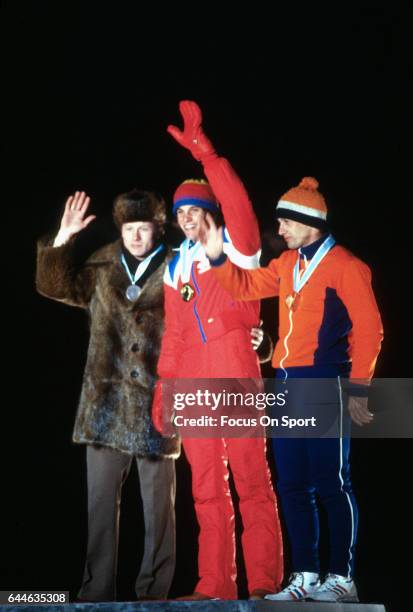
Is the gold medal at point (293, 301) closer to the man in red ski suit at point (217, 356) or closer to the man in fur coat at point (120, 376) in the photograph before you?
the man in red ski suit at point (217, 356)

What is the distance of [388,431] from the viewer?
4.15m

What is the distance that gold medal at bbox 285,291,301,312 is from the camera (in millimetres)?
3699

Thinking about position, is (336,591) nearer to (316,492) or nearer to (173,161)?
(316,492)

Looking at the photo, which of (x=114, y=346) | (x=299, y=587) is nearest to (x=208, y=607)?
(x=299, y=587)

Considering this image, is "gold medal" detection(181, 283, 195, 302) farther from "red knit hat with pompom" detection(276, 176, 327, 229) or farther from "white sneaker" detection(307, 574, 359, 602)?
"white sneaker" detection(307, 574, 359, 602)

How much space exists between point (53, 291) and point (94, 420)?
579 mm

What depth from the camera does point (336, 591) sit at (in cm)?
347

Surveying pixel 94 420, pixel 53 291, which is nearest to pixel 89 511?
pixel 94 420

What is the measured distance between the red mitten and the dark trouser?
3.97 feet

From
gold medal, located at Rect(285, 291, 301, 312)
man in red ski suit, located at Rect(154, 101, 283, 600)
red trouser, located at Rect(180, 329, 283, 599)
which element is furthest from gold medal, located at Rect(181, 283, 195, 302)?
gold medal, located at Rect(285, 291, 301, 312)

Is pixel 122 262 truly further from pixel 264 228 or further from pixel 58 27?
pixel 58 27

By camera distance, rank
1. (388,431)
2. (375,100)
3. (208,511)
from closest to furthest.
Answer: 1. (208,511)
2. (388,431)
3. (375,100)

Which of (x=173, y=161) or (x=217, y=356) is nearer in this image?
(x=217, y=356)

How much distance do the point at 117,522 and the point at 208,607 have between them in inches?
23.9
